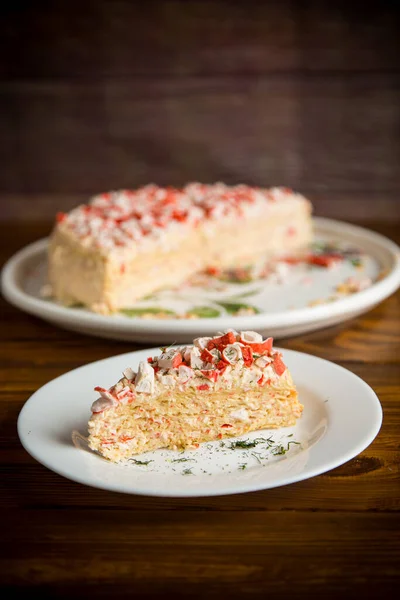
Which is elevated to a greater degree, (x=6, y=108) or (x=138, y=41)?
(x=138, y=41)

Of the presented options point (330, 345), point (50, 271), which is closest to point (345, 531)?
point (330, 345)

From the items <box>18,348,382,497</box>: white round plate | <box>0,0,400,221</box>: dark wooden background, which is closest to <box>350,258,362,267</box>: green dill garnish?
<box>18,348,382,497</box>: white round plate

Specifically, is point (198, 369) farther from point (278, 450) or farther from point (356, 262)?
point (356, 262)

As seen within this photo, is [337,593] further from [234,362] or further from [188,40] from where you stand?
[188,40]

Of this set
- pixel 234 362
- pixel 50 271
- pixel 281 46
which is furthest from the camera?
pixel 281 46

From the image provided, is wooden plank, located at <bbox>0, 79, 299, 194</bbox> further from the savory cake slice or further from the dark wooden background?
the savory cake slice

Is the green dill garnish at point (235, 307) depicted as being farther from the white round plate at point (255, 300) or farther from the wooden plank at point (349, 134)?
the wooden plank at point (349, 134)

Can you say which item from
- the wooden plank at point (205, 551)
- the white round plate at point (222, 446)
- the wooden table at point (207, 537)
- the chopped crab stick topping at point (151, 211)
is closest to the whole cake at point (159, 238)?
the chopped crab stick topping at point (151, 211)
